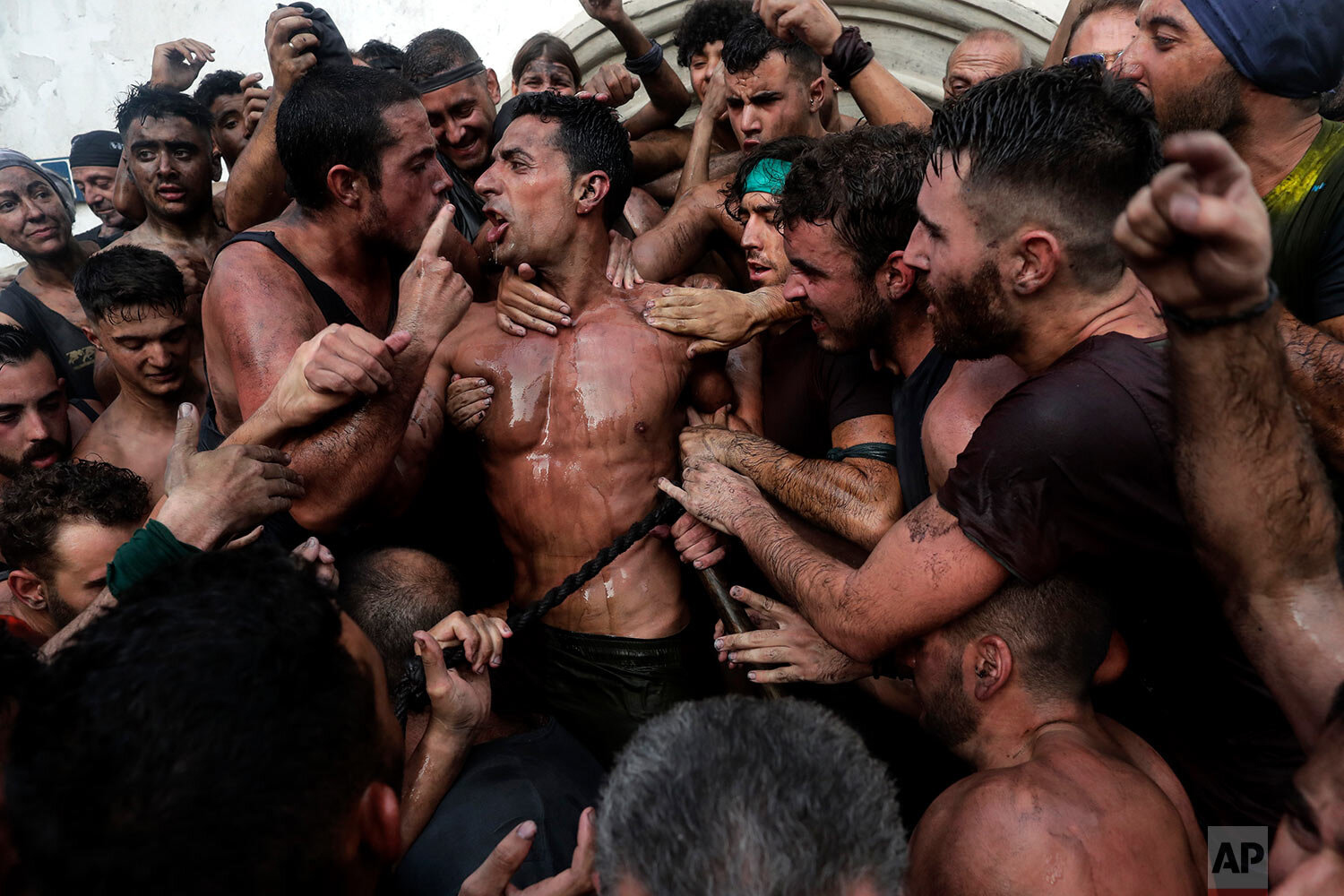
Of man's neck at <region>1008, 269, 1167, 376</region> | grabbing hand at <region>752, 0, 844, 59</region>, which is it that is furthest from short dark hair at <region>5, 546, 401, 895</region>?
grabbing hand at <region>752, 0, 844, 59</region>

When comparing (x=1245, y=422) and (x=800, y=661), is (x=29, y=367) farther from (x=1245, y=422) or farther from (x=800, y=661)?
(x=1245, y=422)

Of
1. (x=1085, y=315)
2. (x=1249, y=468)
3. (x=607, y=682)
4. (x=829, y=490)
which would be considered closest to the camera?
(x=1249, y=468)

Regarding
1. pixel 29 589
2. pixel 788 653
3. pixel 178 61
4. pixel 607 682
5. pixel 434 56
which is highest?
pixel 178 61

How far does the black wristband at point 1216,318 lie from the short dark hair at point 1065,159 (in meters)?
0.73

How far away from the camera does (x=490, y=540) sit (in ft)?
13.4

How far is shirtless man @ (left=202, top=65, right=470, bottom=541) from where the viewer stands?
3066 mm

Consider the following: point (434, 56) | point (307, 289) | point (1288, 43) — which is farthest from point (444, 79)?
point (1288, 43)

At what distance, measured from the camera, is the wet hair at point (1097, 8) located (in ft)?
14.3

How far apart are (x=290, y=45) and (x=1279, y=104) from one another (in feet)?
11.5

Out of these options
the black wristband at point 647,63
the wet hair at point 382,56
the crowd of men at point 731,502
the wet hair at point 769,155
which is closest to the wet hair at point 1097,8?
the crowd of men at point 731,502

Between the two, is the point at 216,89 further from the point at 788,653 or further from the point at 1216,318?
the point at 1216,318

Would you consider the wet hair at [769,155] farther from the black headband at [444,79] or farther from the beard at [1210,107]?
the black headband at [444,79]

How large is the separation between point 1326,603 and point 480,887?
178 cm

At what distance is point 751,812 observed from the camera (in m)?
1.36
